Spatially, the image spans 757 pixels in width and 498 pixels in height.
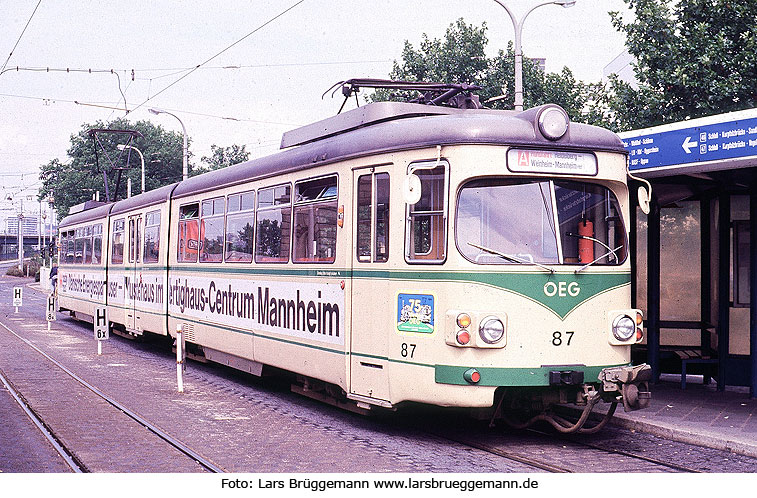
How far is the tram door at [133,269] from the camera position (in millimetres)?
18484

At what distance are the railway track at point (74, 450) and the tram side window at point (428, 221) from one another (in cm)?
271

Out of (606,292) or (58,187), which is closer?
(606,292)

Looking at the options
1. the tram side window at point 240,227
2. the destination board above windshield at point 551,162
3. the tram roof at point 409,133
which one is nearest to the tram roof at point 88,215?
the tram side window at point 240,227

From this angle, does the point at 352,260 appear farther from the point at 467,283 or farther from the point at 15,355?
the point at 15,355

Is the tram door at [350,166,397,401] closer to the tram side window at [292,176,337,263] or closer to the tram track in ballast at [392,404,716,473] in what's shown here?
the tram side window at [292,176,337,263]

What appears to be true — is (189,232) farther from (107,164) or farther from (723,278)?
(107,164)

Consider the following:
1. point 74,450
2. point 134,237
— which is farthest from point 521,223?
point 134,237

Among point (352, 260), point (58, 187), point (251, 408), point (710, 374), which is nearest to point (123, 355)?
point (251, 408)

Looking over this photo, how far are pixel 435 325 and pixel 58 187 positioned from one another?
6849 cm

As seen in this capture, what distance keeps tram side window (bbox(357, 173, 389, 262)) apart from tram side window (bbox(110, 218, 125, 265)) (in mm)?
11484

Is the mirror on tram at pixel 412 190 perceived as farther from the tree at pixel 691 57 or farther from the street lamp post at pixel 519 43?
the tree at pixel 691 57

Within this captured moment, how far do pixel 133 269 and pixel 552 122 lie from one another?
474 inches
